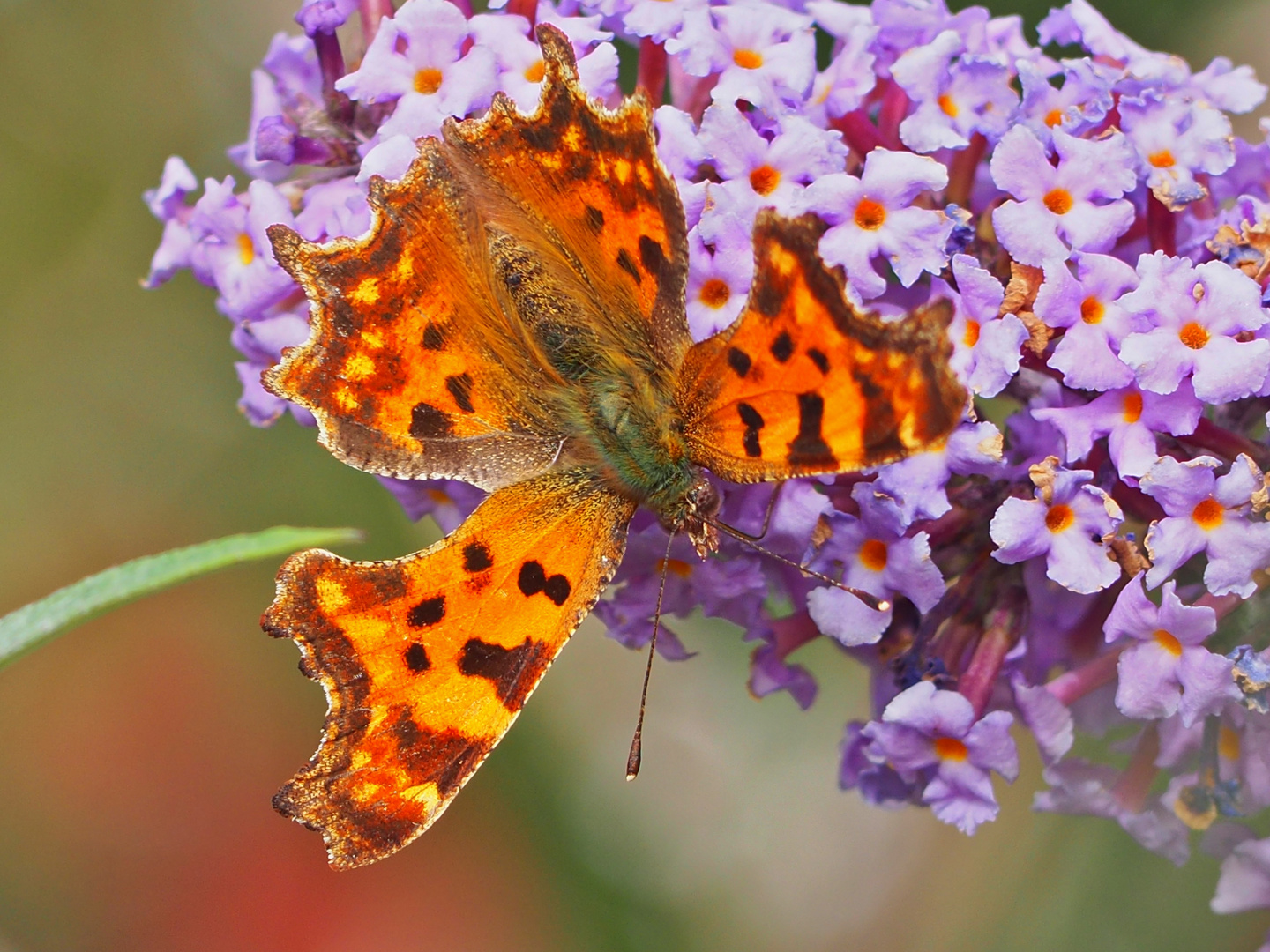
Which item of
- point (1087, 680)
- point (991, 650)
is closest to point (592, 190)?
point (991, 650)

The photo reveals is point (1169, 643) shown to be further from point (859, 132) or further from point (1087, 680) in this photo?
point (859, 132)

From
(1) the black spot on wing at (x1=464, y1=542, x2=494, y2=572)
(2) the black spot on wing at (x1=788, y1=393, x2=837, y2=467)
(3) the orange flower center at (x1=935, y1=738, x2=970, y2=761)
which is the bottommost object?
(3) the orange flower center at (x1=935, y1=738, x2=970, y2=761)

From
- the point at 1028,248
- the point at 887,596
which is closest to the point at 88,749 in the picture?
the point at 887,596

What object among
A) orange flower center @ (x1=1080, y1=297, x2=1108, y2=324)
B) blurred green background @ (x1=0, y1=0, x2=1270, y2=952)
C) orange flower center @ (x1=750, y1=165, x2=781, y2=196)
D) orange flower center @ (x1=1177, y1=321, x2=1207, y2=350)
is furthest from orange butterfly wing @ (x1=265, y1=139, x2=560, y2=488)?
blurred green background @ (x1=0, y1=0, x2=1270, y2=952)

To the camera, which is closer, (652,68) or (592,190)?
(592,190)

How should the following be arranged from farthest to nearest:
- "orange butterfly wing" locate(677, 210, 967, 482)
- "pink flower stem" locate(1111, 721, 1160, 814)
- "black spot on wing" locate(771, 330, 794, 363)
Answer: "pink flower stem" locate(1111, 721, 1160, 814) < "black spot on wing" locate(771, 330, 794, 363) < "orange butterfly wing" locate(677, 210, 967, 482)

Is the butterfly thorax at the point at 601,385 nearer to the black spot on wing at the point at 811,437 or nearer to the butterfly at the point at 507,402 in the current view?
the butterfly at the point at 507,402

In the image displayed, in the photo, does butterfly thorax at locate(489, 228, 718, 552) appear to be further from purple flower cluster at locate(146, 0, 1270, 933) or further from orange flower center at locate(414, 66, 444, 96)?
orange flower center at locate(414, 66, 444, 96)
